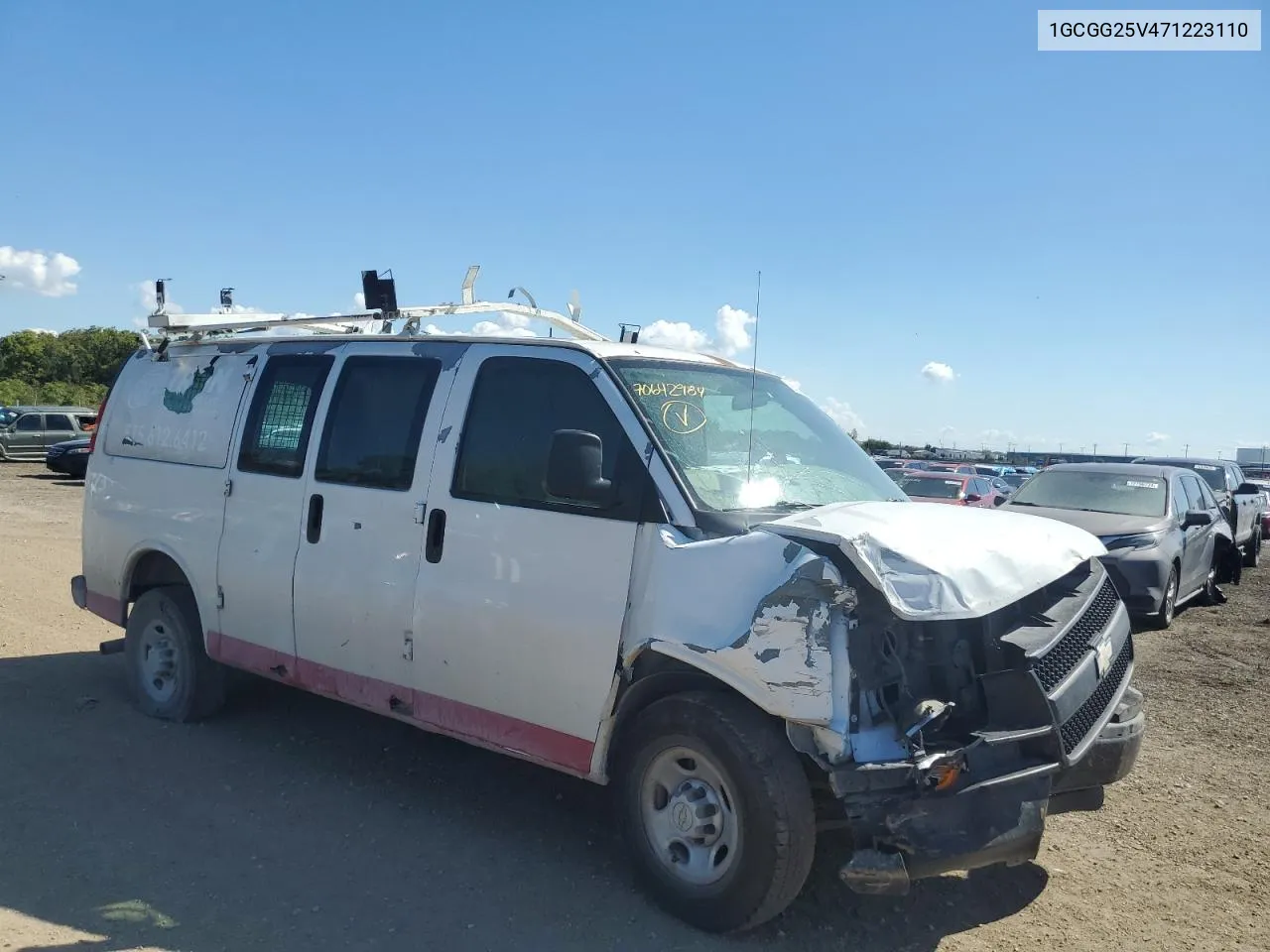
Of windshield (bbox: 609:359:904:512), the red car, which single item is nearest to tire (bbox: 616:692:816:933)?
windshield (bbox: 609:359:904:512)

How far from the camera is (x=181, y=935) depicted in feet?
11.6

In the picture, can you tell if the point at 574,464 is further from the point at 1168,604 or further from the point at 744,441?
the point at 1168,604

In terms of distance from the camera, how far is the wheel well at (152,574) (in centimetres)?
607

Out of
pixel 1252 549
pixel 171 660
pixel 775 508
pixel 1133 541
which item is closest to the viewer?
pixel 775 508

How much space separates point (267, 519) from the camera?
5.29 meters

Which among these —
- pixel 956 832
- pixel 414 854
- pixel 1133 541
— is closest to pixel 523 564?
pixel 414 854

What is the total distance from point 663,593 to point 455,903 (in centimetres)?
151

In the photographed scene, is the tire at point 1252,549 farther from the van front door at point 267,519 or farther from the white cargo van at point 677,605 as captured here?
the van front door at point 267,519

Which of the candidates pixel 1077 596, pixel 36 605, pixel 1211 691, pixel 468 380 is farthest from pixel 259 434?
pixel 1211 691

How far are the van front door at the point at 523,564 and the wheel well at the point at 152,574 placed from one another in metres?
2.47

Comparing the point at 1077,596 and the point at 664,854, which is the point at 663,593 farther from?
the point at 1077,596

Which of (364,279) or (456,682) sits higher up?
(364,279)

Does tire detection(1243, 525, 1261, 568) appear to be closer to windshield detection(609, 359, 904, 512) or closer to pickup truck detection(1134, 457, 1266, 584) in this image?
pickup truck detection(1134, 457, 1266, 584)

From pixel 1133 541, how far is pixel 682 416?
24.3 ft
